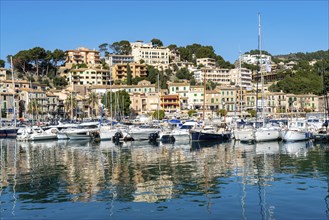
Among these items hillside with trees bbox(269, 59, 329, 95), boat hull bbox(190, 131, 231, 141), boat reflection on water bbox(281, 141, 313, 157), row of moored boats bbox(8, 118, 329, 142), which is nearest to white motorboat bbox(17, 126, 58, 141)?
row of moored boats bbox(8, 118, 329, 142)

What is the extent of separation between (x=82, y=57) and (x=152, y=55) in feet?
78.3

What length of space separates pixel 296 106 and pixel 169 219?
10167cm

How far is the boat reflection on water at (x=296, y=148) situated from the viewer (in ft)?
126

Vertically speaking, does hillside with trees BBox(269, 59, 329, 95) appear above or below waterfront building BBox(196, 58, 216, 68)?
below

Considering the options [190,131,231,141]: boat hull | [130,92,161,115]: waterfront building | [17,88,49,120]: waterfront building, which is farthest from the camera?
[130,92,161,115]: waterfront building

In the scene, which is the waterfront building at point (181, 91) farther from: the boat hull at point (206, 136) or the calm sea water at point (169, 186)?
the calm sea water at point (169, 186)

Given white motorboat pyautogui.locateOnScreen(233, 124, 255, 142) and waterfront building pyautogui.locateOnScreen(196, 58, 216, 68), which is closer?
white motorboat pyautogui.locateOnScreen(233, 124, 255, 142)

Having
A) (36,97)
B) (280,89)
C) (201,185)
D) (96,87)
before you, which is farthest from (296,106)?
(201,185)

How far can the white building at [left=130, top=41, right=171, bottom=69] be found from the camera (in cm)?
15612

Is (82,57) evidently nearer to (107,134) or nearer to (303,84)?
(303,84)

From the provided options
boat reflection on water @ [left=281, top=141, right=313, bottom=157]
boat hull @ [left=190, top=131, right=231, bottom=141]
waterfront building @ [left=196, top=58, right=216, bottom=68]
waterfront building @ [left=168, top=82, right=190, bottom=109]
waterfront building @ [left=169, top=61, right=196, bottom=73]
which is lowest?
boat reflection on water @ [left=281, top=141, right=313, bottom=157]

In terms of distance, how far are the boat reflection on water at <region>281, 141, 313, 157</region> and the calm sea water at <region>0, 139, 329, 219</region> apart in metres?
0.78

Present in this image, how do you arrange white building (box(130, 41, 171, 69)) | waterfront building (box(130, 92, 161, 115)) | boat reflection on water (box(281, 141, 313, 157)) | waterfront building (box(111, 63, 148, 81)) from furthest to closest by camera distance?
white building (box(130, 41, 171, 69))
waterfront building (box(111, 63, 148, 81))
waterfront building (box(130, 92, 161, 115))
boat reflection on water (box(281, 141, 313, 157))

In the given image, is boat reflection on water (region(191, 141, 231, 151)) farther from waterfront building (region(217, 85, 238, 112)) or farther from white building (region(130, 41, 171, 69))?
white building (region(130, 41, 171, 69))
